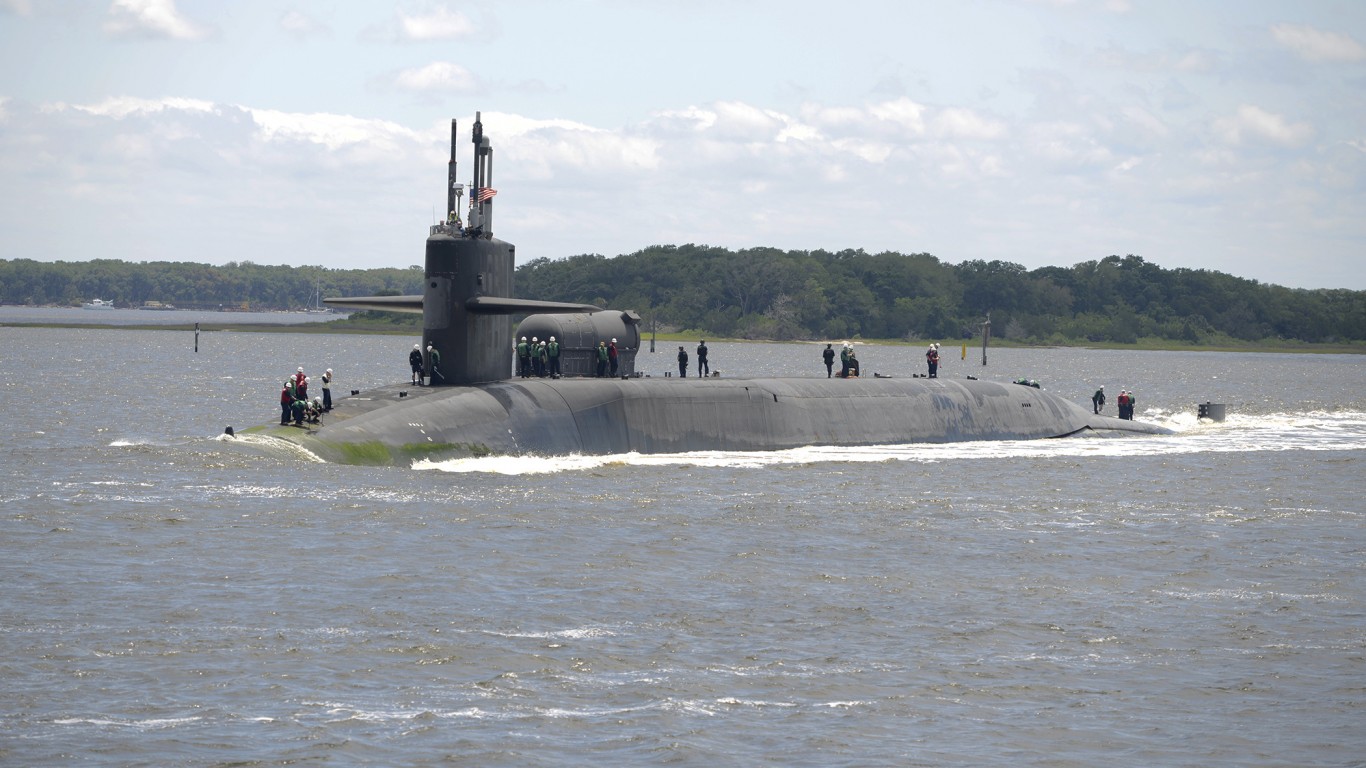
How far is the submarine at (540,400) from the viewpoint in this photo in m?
35.6

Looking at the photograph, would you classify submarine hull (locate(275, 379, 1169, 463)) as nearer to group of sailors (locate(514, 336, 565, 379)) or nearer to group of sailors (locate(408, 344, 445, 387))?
group of sailors (locate(408, 344, 445, 387))

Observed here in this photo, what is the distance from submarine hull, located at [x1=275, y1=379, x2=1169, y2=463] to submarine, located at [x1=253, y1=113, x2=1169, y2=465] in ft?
0.14

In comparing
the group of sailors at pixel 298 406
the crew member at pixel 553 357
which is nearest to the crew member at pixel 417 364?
the group of sailors at pixel 298 406

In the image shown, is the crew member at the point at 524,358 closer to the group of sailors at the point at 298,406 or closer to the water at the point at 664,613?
the water at the point at 664,613

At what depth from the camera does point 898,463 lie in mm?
43531

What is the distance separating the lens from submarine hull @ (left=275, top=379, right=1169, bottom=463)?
35.2 metres

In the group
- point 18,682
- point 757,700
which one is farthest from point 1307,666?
point 18,682

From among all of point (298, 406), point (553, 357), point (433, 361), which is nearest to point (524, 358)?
point (553, 357)

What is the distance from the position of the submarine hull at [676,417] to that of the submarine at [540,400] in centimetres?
4

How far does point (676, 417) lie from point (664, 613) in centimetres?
1950

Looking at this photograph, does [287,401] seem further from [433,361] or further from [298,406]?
[433,361]

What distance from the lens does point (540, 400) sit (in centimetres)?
3884

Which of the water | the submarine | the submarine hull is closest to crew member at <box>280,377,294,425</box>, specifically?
the submarine

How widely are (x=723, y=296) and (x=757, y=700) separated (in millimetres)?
181590
